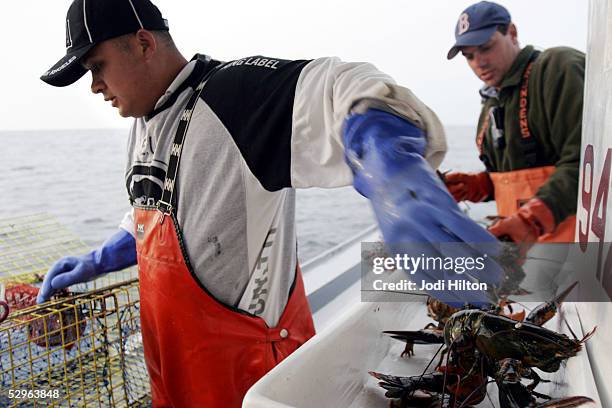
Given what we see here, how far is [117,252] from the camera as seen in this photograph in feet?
4.73

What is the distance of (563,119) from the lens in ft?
5.64

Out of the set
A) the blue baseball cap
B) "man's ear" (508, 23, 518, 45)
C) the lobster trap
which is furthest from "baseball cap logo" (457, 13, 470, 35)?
the lobster trap

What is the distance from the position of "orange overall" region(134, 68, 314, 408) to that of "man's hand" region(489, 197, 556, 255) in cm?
71

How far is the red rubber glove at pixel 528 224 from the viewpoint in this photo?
1.43 metres

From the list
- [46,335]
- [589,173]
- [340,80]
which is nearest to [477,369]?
[589,173]

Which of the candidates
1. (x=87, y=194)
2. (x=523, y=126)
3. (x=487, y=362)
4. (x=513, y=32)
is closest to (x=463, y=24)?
(x=513, y=32)

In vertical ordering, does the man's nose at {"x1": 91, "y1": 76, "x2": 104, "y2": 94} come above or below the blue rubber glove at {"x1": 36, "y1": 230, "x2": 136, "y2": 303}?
above

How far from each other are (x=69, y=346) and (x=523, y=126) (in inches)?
67.0

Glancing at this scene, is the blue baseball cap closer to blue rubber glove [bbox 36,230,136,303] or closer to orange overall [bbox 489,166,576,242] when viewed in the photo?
orange overall [bbox 489,166,576,242]

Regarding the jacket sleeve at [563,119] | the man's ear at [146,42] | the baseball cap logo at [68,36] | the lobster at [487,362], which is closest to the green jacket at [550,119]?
the jacket sleeve at [563,119]

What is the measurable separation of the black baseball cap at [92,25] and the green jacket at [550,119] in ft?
4.08

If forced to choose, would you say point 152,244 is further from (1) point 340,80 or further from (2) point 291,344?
(1) point 340,80

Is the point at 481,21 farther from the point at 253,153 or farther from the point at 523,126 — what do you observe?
the point at 253,153

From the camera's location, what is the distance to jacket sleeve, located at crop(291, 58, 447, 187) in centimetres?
71
